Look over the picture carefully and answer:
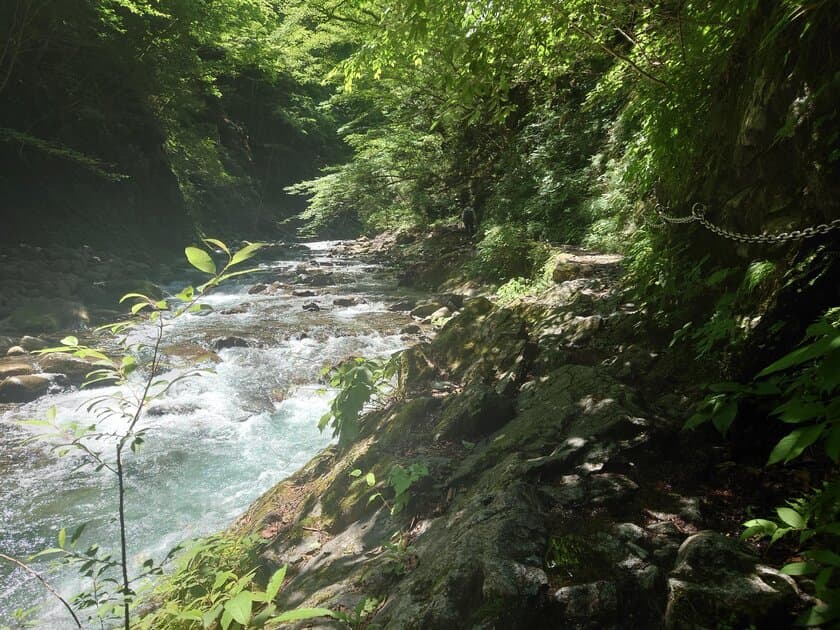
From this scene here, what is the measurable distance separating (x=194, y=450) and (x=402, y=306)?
693 centimetres

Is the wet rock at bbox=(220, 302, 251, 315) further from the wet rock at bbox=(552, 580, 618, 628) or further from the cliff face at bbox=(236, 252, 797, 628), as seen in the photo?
the wet rock at bbox=(552, 580, 618, 628)

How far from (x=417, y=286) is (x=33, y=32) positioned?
1548 cm

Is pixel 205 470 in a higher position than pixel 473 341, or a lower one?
lower

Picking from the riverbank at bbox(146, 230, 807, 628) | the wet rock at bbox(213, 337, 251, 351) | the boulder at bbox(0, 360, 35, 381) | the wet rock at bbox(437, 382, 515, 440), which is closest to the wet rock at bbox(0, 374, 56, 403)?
the boulder at bbox(0, 360, 35, 381)

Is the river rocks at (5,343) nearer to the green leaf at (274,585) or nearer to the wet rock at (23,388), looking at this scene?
the wet rock at (23,388)

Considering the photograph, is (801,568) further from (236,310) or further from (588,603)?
(236,310)

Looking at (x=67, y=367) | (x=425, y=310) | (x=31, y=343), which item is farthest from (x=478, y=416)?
(x=31, y=343)

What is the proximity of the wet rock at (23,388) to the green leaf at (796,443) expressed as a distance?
10630 millimetres

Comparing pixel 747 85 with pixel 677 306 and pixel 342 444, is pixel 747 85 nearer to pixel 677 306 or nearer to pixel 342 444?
pixel 677 306

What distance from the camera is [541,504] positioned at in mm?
2422

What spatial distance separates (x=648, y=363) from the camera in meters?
3.56

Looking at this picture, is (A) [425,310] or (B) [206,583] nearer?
(B) [206,583]

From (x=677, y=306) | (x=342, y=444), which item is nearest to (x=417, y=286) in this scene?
(x=342, y=444)

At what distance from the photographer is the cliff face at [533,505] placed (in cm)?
183
